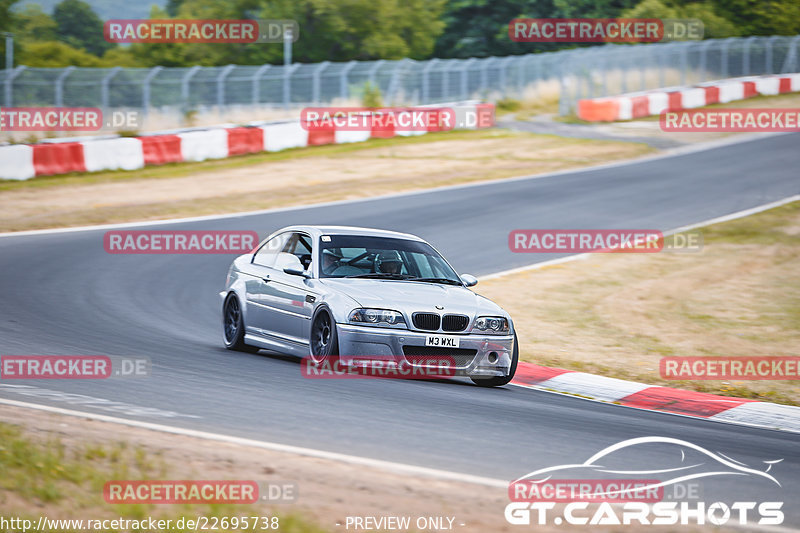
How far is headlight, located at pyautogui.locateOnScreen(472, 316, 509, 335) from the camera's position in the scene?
978 cm

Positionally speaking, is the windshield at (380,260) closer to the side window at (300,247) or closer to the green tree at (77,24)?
the side window at (300,247)

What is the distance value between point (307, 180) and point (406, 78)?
44.2ft

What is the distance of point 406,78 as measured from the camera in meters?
38.7

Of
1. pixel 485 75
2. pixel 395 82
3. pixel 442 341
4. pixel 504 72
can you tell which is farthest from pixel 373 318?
pixel 504 72

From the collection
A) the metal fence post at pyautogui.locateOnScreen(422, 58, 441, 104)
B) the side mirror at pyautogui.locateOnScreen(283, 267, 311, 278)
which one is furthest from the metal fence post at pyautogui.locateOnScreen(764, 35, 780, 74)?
the side mirror at pyautogui.locateOnScreen(283, 267, 311, 278)

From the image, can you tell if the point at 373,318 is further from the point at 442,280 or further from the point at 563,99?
the point at 563,99

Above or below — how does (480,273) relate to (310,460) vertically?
below

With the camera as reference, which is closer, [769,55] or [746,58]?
[746,58]

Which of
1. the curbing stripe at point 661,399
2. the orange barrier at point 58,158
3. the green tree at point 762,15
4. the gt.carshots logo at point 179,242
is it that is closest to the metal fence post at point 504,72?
the orange barrier at point 58,158

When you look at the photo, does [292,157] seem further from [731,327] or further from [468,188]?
[731,327]

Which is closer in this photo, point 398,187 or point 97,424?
point 97,424

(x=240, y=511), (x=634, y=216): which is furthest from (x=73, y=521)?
(x=634, y=216)

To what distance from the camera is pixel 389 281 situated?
33.9 ft

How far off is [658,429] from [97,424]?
4.15 meters
